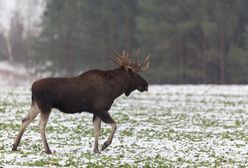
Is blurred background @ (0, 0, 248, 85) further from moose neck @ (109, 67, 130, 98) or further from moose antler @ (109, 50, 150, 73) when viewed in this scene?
moose neck @ (109, 67, 130, 98)

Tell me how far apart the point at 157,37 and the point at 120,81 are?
1830 inches

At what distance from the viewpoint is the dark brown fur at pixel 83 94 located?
48.2 feet

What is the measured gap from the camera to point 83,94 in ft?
49.4

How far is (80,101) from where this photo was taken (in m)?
15.0

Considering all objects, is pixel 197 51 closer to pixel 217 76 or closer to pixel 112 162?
pixel 217 76

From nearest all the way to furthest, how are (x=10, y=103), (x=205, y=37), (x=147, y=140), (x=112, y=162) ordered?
1. (x=112, y=162)
2. (x=147, y=140)
3. (x=10, y=103)
4. (x=205, y=37)

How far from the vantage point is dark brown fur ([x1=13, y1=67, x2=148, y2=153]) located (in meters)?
14.7

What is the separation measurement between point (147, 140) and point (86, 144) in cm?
214

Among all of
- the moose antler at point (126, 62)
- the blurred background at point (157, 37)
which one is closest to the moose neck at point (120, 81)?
the moose antler at point (126, 62)

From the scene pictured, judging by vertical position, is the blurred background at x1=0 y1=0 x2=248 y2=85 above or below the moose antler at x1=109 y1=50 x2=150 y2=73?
above

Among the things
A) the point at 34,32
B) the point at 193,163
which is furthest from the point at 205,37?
the point at 34,32

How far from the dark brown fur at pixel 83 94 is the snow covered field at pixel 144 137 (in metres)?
0.83

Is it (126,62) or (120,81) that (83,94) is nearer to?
(120,81)

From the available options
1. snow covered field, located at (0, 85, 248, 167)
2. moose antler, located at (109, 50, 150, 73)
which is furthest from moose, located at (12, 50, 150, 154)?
snow covered field, located at (0, 85, 248, 167)
